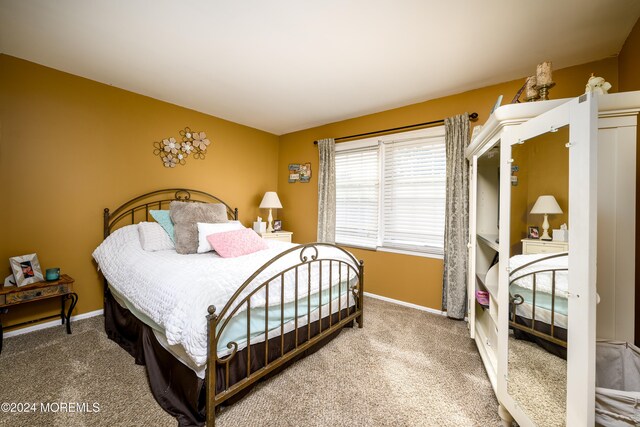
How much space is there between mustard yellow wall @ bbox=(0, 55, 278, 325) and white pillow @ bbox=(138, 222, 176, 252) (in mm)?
622

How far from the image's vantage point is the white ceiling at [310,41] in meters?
1.68

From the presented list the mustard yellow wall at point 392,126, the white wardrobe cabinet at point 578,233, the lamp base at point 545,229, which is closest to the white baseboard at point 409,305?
the mustard yellow wall at point 392,126

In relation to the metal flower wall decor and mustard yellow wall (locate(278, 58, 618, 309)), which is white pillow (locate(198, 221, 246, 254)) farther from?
mustard yellow wall (locate(278, 58, 618, 309))

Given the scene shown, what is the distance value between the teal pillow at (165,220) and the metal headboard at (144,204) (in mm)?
324

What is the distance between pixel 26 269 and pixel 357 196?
3.58m

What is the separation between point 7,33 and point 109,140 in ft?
3.41

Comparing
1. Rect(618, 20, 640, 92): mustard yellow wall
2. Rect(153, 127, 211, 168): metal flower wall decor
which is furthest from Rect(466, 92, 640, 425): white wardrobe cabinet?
Rect(153, 127, 211, 168): metal flower wall decor

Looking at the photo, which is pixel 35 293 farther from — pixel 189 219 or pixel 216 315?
pixel 216 315

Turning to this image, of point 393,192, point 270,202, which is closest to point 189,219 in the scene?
point 270,202

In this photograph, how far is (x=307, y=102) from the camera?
10.6 ft

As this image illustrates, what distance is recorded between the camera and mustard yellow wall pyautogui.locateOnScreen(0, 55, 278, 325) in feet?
7.64

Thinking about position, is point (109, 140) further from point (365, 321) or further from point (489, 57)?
point (489, 57)

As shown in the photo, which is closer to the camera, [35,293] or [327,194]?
[35,293]

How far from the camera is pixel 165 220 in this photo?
9.38ft
